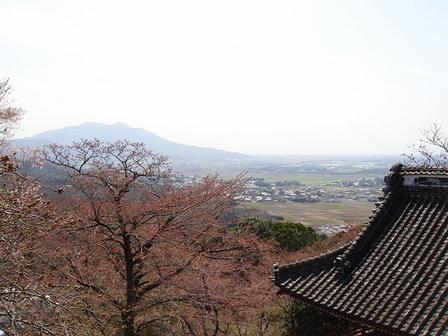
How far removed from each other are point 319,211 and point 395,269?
54.6m

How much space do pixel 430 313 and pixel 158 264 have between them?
5.80 meters

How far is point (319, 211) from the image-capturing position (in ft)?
191

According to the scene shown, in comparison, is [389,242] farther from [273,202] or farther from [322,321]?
[273,202]

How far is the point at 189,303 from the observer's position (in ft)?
30.3

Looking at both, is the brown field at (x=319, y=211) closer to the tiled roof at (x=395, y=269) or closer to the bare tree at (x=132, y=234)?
the bare tree at (x=132, y=234)

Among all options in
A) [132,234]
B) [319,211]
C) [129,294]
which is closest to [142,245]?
[132,234]

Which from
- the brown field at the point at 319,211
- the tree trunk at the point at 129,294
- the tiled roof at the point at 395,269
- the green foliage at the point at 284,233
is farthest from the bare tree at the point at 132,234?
the brown field at the point at 319,211

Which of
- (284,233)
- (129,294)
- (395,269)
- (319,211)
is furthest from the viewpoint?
(319,211)

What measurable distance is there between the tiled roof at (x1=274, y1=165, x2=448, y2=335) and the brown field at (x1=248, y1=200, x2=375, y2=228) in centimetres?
3913

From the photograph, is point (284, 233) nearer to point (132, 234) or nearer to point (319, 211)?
point (132, 234)

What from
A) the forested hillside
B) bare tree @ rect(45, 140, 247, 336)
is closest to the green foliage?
the forested hillside

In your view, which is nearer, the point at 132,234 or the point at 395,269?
the point at 395,269

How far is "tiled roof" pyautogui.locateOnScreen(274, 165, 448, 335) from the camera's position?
15.7ft

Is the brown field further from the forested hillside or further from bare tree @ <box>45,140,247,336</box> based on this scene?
bare tree @ <box>45,140,247,336</box>
